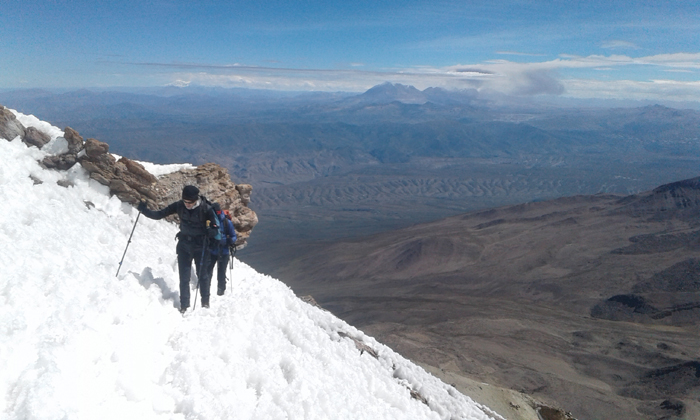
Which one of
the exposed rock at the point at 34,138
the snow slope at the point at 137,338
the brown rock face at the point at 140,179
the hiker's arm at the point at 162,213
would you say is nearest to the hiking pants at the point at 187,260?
the snow slope at the point at 137,338

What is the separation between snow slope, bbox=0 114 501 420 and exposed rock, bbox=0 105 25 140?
1.62 feet

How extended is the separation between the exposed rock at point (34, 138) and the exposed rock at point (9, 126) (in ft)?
0.43

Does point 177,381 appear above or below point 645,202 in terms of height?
above

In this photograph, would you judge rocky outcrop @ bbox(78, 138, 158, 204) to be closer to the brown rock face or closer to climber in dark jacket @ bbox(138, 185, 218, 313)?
the brown rock face

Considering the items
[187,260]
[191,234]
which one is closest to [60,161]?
[191,234]

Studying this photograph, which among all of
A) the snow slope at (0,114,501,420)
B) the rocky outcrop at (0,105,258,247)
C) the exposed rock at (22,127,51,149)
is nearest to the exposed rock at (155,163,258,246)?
the rocky outcrop at (0,105,258,247)

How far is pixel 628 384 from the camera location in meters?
34.8

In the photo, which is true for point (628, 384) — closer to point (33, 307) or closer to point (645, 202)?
point (33, 307)

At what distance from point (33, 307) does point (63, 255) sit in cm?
178

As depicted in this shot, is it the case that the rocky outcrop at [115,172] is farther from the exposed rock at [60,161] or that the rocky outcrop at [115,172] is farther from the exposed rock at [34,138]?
the exposed rock at [34,138]

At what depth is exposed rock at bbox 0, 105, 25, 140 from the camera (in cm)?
1048

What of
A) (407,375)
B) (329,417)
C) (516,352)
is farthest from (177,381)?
(516,352)

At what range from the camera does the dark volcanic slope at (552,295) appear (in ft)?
112

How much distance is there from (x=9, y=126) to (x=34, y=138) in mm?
542
